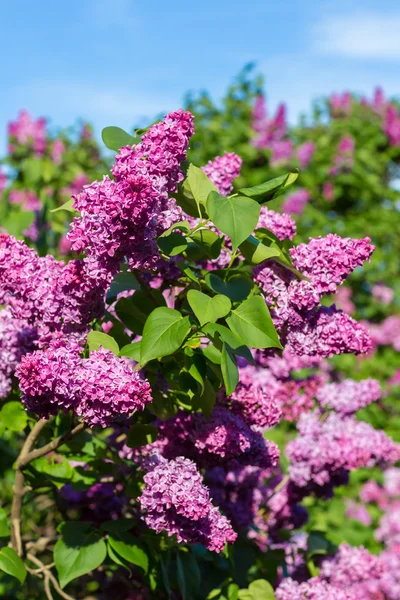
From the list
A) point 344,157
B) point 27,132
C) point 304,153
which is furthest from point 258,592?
point 344,157

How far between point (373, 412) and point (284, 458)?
13.7ft

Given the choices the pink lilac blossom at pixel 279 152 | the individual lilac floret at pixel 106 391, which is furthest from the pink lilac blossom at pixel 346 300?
the individual lilac floret at pixel 106 391

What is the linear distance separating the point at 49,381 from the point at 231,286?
1.36ft

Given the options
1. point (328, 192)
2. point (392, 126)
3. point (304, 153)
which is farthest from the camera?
point (392, 126)

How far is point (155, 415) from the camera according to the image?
1.77m

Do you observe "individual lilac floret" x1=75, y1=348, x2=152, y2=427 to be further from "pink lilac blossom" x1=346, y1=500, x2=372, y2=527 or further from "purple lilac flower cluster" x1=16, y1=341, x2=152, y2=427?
"pink lilac blossom" x1=346, y1=500, x2=372, y2=527

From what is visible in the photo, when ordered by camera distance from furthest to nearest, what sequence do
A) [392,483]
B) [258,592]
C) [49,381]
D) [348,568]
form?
[392,483] → [348,568] → [258,592] → [49,381]

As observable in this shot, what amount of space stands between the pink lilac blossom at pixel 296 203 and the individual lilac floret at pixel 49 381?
18.7ft

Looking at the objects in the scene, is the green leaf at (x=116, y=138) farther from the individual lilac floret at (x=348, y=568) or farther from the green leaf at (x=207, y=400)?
the individual lilac floret at (x=348, y=568)

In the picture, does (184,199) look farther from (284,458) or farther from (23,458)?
(284,458)

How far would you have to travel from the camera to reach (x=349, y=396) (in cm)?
243

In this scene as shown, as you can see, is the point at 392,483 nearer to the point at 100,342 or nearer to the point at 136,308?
the point at 136,308

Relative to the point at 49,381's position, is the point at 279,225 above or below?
above

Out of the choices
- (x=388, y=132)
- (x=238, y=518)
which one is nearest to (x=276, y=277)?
(x=238, y=518)
